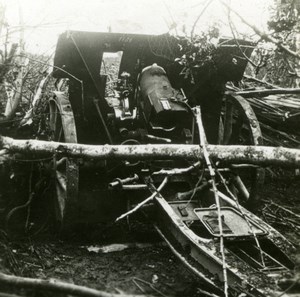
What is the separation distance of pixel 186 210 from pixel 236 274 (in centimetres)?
141

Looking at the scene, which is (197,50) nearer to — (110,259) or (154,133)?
(154,133)

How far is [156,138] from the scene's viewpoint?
5258 mm

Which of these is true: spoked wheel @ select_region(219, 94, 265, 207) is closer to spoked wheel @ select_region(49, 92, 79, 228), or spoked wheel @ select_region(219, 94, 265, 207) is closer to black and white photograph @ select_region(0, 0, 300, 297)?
black and white photograph @ select_region(0, 0, 300, 297)

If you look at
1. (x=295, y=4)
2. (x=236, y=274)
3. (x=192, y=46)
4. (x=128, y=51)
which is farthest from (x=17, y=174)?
(x=295, y=4)

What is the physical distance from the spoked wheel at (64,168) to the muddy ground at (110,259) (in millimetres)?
335

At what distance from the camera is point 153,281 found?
411 cm

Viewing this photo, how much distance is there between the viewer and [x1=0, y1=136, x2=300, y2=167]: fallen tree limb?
3.75 meters

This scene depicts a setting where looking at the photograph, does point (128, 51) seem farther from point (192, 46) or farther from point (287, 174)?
point (287, 174)

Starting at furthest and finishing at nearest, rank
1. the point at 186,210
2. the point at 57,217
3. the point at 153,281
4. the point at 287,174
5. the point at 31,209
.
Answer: the point at 287,174 < the point at 31,209 < the point at 57,217 < the point at 186,210 < the point at 153,281

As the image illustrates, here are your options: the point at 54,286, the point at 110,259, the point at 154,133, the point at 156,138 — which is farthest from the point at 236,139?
the point at 54,286

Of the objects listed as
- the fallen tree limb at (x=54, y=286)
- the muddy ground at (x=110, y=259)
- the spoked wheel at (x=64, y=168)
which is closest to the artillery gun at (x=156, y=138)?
the spoked wheel at (x=64, y=168)

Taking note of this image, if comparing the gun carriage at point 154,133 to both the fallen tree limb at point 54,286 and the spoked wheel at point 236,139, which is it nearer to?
the spoked wheel at point 236,139

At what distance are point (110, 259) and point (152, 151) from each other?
54.6 inches

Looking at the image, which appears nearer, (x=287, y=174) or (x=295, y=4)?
(x=295, y=4)
